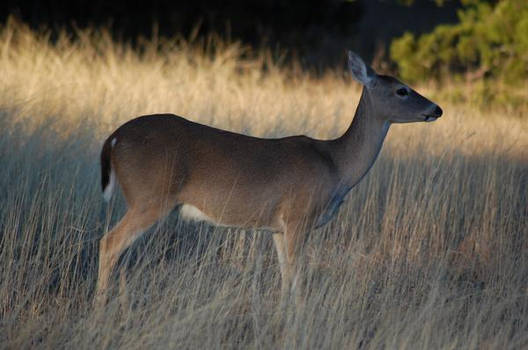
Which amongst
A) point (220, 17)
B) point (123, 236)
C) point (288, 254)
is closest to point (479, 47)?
point (220, 17)

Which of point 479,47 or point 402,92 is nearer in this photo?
point 402,92

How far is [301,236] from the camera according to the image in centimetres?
495

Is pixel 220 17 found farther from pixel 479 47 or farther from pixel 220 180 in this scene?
pixel 220 180

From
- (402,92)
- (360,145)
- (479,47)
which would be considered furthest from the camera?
(479,47)

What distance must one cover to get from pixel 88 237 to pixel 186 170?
1.09 metres

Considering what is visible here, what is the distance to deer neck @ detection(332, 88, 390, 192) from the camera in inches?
209

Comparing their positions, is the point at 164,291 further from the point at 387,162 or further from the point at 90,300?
the point at 387,162

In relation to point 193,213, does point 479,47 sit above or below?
below

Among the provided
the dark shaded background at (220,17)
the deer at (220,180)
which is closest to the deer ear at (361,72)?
the deer at (220,180)

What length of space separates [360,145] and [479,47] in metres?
7.54

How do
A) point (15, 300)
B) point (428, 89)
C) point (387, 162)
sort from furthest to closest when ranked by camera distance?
point (428, 89)
point (387, 162)
point (15, 300)

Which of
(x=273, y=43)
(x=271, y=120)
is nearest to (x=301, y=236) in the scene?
(x=271, y=120)

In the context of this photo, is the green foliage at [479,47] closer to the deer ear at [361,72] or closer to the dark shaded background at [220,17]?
the dark shaded background at [220,17]

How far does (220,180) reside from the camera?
4.84 metres
